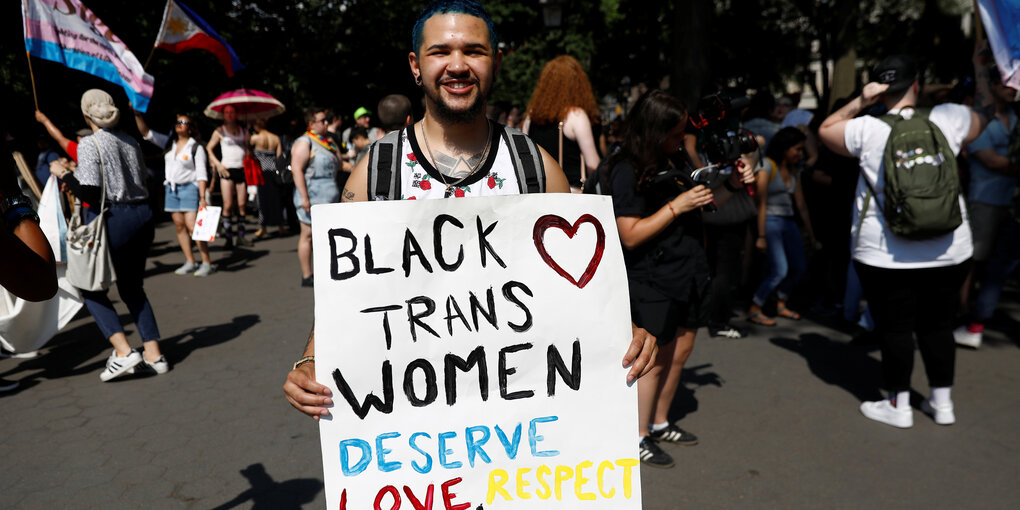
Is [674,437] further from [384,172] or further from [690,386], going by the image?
[384,172]

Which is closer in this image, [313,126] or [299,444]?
[299,444]

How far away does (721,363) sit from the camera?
16.8 feet

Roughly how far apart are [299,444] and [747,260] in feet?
13.9

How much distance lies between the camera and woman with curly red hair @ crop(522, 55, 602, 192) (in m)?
4.86

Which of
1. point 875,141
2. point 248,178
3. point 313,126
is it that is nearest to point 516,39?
point 248,178

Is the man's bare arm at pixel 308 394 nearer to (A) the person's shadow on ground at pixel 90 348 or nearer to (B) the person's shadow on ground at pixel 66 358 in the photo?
(A) the person's shadow on ground at pixel 90 348

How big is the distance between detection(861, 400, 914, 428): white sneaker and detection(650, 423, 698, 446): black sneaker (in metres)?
1.18

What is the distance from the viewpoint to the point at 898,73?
11.8 feet

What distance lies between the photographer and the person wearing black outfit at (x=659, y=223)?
3.18 metres

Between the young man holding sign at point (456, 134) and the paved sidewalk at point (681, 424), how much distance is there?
1908 mm

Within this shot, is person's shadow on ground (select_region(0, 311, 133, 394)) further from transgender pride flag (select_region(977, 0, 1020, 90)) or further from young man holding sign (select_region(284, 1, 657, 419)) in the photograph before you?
transgender pride flag (select_region(977, 0, 1020, 90))

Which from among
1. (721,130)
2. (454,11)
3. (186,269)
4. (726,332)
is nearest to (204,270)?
(186,269)

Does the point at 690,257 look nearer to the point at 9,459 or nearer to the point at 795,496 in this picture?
the point at 795,496

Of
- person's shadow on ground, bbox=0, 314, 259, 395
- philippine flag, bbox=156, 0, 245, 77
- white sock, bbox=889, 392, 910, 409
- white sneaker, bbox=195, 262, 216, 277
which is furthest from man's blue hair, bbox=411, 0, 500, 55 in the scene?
white sneaker, bbox=195, 262, 216, 277
